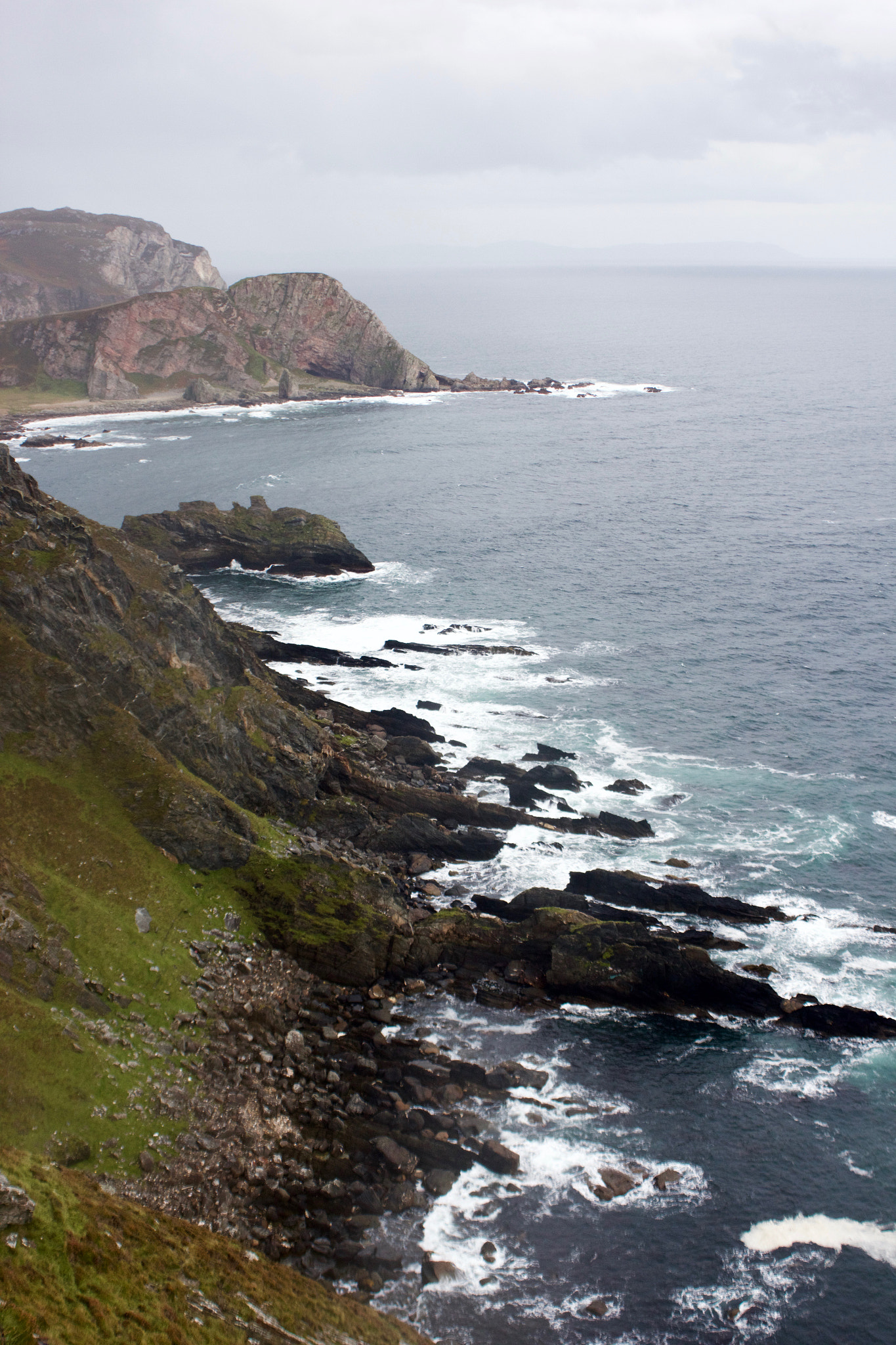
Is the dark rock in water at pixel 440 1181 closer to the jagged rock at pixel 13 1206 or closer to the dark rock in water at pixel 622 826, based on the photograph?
the jagged rock at pixel 13 1206

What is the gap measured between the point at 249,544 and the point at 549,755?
51578 millimetres

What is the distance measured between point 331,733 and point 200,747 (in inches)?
465

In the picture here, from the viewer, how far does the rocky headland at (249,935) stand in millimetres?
28375

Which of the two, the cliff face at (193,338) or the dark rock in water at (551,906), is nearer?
the dark rock in water at (551,906)

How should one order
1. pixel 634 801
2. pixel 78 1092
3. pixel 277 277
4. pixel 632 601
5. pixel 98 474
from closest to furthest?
pixel 78 1092 < pixel 634 801 < pixel 632 601 < pixel 98 474 < pixel 277 277

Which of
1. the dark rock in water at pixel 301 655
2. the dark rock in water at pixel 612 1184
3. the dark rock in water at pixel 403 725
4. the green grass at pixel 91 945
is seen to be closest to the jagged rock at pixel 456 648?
the dark rock in water at pixel 301 655

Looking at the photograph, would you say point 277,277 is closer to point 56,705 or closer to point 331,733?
point 331,733

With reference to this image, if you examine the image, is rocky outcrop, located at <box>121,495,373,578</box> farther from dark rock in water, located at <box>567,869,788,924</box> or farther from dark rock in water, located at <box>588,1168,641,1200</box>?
dark rock in water, located at <box>588,1168,641,1200</box>

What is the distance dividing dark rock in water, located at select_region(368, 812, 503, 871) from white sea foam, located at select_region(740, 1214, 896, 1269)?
75.0 ft

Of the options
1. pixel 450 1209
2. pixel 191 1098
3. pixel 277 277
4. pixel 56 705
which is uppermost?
pixel 277 277

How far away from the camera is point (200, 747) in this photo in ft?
149

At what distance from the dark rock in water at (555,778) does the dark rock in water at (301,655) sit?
20728mm

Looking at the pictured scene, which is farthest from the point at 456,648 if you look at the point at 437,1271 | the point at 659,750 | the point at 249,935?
the point at 437,1271

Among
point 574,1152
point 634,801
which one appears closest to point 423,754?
point 634,801
